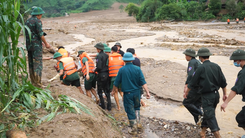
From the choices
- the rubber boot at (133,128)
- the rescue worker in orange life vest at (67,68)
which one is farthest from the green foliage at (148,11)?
the rubber boot at (133,128)

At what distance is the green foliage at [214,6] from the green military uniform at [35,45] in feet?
157

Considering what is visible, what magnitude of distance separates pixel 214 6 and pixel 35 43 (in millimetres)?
48233

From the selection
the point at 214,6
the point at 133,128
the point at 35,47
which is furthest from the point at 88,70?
the point at 214,6

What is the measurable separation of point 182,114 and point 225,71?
505 centimetres

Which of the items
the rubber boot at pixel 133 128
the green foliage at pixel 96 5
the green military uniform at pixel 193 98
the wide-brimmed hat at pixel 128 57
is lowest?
the rubber boot at pixel 133 128

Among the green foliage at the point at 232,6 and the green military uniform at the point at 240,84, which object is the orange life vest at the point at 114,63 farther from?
the green foliage at the point at 232,6

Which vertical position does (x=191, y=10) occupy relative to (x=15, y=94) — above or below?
above

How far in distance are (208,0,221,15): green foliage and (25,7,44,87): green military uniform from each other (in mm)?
47747

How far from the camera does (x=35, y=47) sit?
5.34m

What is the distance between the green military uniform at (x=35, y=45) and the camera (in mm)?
5234

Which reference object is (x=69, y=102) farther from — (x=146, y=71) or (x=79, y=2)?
(x=79, y=2)

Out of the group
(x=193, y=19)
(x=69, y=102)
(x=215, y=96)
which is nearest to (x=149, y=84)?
(x=215, y=96)

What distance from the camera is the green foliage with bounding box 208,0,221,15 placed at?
47.0m

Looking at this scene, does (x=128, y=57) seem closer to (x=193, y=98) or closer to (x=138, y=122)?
(x=138, y=122)
